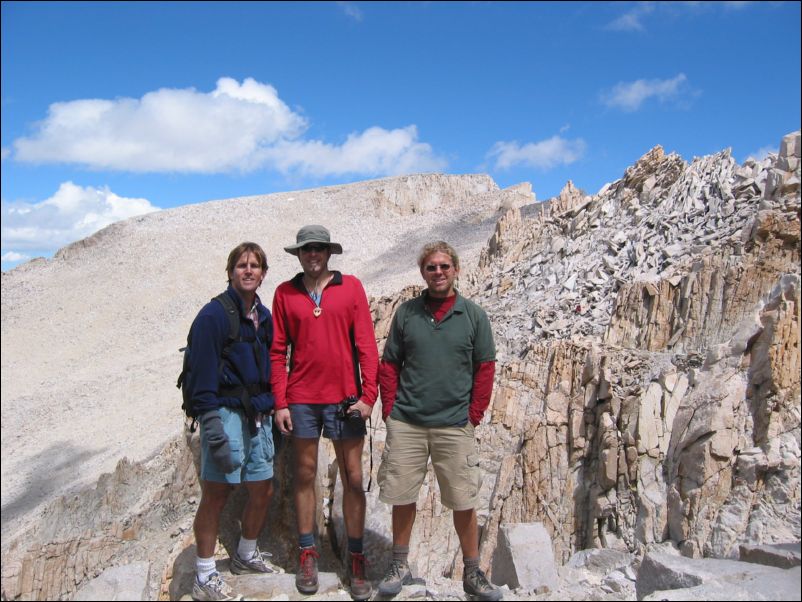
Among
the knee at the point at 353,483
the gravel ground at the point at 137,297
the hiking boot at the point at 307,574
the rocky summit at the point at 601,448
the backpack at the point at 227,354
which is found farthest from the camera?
the gravel ground at the point at 137,297

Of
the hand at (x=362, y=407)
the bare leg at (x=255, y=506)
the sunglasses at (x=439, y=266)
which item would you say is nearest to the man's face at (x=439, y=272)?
the sunglasses at (x=439, y=266)

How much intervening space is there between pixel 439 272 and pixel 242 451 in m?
1.78

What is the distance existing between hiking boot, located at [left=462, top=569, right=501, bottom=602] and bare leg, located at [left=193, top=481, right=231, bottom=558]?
68.3 inches

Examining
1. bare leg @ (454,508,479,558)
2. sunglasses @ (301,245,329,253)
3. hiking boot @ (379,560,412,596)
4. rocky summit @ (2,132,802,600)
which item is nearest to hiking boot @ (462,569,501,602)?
bare leg @ (454,508,479,558)

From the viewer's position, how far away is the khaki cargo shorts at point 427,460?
4.25m

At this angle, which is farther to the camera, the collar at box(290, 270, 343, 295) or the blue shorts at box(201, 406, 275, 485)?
the collar at box(290, 270, 343, 295)

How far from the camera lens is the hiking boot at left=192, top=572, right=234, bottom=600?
4.15m

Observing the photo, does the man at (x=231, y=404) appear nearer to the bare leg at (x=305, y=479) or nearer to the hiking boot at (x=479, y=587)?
the bare leg at (x=305, y=479)

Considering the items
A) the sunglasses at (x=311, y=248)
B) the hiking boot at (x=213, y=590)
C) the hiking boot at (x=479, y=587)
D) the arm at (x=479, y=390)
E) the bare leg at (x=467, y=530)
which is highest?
the sunglasses at (x=311, y=248)

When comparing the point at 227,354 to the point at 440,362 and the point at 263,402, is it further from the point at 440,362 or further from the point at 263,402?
the point at 440,362

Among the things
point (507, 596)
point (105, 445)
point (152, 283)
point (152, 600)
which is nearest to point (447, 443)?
point (507, 596)

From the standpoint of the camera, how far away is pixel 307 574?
4258mm

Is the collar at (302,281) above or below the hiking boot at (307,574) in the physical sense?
above

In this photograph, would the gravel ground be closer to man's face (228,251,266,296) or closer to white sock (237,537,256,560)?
white sock (237,537,256,560)
